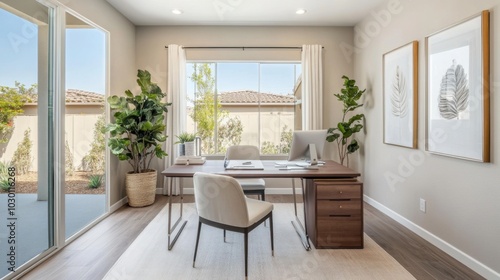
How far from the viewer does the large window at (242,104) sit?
468 centimetres

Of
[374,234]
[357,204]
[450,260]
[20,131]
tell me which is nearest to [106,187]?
[20,131]

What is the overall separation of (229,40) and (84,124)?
253 centimetres

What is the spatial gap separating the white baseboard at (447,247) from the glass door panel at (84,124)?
3660mm

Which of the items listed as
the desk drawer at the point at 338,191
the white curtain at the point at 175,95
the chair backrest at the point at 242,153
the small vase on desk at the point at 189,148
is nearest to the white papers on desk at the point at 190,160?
the small vase on desk at the point at 189,148

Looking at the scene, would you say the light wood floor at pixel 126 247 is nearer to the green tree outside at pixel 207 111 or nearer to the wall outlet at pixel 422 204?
the wall outlet at pixel 422 204

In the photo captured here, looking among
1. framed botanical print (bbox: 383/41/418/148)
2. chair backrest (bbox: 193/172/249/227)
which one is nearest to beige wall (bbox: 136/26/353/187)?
framed botanical print (bbox: 383/41/418/148)

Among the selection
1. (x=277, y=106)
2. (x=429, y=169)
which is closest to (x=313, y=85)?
(x=277, y=106)

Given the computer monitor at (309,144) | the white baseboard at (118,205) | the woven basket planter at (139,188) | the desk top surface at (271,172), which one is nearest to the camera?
the desk top surface at (271,172)

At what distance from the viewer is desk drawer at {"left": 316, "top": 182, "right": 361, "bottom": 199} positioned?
259 centimetres

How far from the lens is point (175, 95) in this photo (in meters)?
4.47

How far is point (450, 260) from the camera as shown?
7.89 ft

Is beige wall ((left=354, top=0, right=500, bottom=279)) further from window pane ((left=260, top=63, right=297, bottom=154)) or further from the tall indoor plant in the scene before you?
window pane ((left=260, top=63, right=297, bottom=154))

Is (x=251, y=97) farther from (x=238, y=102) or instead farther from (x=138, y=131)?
(x=138, y=131)

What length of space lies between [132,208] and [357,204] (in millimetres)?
3013
